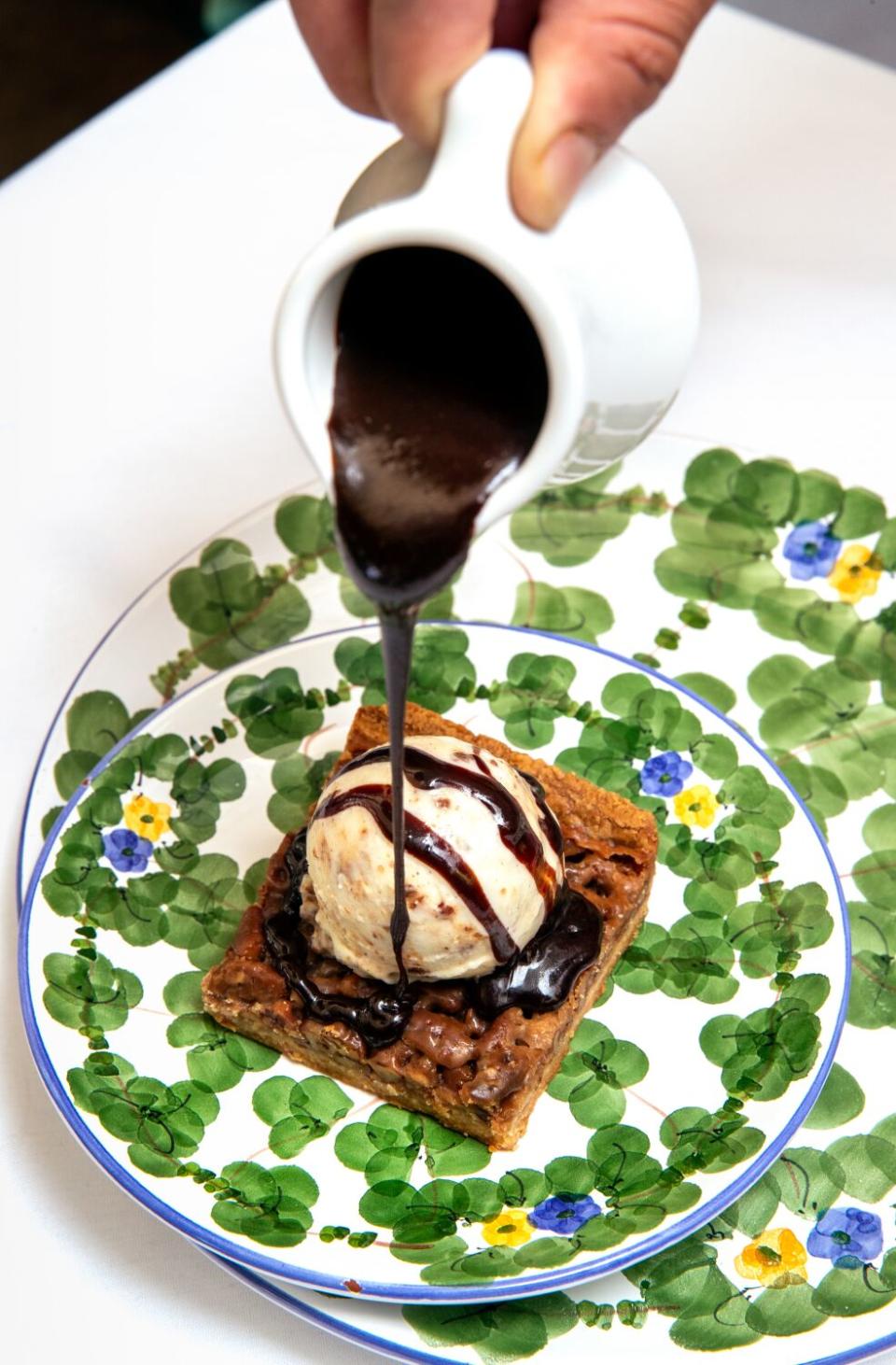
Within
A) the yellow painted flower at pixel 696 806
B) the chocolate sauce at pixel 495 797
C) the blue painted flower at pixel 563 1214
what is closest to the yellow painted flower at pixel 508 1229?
the blue painted flower at pixel 563 1214

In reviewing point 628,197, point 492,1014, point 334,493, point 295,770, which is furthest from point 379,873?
point 628,197

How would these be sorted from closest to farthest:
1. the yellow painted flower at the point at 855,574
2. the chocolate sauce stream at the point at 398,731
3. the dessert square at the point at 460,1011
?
the chocolate sauce stream at the point at 398,731 < the dessert square at the point at 460,1011 < the yellow painted flower at the point at 855,574

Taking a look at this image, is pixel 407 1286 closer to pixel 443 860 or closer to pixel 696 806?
pixel 443 860

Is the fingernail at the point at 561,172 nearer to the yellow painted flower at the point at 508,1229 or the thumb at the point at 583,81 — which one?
the thumb at the point at 583,81

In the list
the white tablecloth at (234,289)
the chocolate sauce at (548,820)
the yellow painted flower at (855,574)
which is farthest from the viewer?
the white tablecloth at (234,289)

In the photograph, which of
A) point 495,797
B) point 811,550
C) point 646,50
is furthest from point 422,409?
point 811,550
